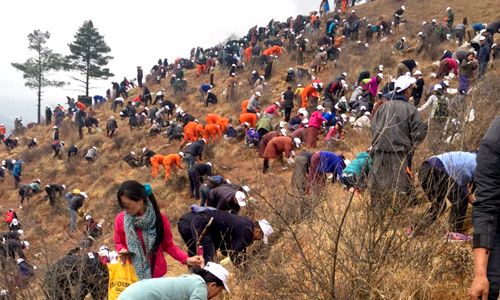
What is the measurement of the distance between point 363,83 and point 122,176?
8.07 metres

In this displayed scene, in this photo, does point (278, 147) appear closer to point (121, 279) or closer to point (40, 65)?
point (121, 279)

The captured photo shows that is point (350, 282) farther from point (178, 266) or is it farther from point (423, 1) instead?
point (423, 1)

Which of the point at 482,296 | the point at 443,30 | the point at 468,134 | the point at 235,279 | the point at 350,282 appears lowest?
the point at 235,279

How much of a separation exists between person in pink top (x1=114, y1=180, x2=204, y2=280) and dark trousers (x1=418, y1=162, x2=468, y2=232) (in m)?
1.79

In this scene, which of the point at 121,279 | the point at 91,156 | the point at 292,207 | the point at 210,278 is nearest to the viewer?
the point at 210,278

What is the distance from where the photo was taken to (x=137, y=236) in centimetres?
279

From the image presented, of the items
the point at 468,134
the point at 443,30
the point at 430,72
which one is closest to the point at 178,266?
the point at 468,134

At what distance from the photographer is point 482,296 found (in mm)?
1554

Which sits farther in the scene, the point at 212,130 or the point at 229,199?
the point at 212,130

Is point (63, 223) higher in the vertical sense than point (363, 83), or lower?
lower

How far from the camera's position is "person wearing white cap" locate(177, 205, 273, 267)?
408 centimetres

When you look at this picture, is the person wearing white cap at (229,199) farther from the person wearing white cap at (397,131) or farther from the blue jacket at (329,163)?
the person wearing white cap at (397,131)

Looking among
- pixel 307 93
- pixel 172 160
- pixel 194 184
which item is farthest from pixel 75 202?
pixel 307 93

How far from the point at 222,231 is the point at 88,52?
3345 centimetres
